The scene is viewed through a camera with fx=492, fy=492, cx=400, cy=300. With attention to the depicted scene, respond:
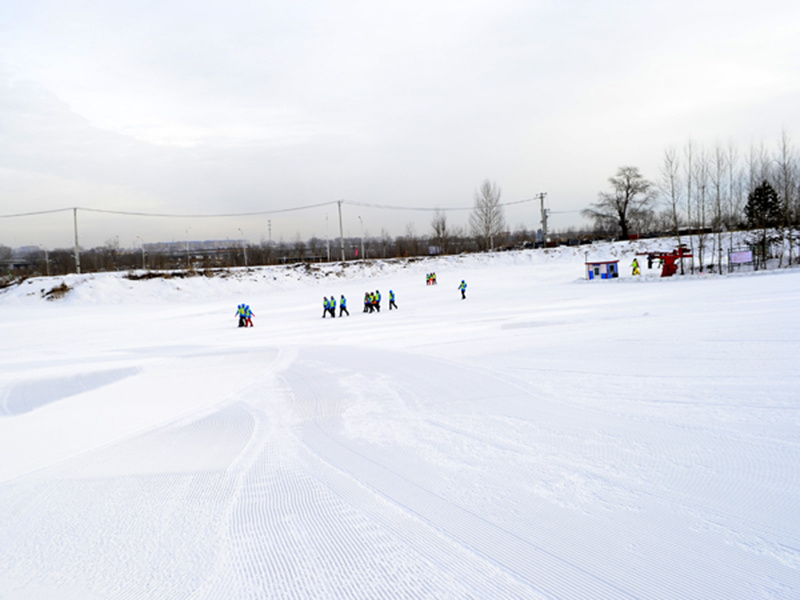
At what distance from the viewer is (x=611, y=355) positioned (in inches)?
401

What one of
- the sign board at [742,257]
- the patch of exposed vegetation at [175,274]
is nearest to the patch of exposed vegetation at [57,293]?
the patch of exposed vegetation at [175,274]

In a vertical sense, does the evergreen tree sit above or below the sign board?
above

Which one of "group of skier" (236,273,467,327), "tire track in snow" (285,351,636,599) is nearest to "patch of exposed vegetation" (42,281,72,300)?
"group of skier" (236,273,467,327)

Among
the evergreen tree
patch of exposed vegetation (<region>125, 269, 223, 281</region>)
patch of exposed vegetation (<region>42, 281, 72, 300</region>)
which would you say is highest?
the evergreen tree

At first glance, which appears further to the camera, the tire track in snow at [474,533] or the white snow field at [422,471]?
the white snow field at [422,471]

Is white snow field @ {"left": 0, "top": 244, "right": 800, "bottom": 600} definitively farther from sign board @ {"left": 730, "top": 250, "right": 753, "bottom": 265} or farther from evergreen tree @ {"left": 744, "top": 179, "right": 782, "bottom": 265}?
evergreen tree @ {"left": 744, "top": 179, "right": 782, "bottom": 265}

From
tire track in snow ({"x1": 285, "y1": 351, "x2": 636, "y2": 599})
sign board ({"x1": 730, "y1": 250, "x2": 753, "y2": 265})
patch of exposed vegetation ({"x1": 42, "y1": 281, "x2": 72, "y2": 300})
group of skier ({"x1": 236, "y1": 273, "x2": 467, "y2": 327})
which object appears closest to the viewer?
tire track in snow ({"x1": 285, "y1": 351, "x2": 636, "y2": 599})

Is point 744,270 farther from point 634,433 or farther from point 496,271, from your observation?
point 634,433

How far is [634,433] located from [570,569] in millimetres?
2882

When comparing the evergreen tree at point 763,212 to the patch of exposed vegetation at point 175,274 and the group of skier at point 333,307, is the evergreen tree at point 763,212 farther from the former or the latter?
the patch of exposed vegetation at point 175,274

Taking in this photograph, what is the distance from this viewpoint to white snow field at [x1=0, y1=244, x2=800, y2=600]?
3217mm

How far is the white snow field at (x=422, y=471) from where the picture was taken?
3.22 meters

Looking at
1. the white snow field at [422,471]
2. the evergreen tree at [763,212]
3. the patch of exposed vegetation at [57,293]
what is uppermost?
the evergreen tree at [763,212]

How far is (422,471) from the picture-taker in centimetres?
492
